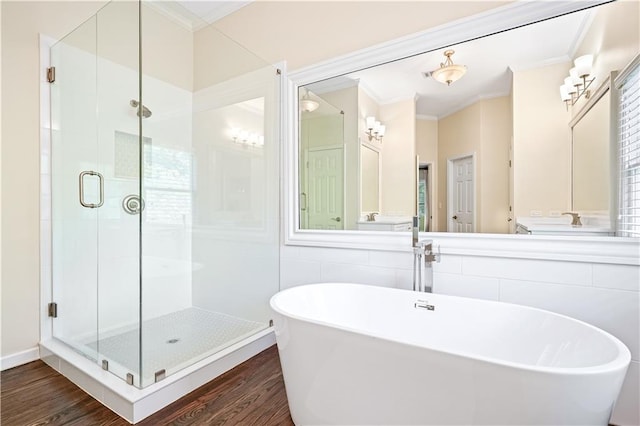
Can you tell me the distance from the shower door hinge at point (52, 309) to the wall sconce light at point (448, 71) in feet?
9.52

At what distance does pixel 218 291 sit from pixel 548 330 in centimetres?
208

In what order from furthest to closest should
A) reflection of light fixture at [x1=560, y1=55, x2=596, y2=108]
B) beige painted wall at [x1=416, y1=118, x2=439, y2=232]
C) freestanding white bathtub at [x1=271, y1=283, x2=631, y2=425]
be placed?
beige painted wall at [x1=416, y1=118, x2=439, y2=232], reflection of light fixture at [x1=560, y1=55, x2=596, y2=108], freestanding white bathtub at [x1=271, y1=283, x2=631, y2=425]

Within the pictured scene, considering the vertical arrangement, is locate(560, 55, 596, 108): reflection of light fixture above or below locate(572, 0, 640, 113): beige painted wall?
below

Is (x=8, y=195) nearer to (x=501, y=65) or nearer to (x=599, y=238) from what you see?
(x=501, y=65)

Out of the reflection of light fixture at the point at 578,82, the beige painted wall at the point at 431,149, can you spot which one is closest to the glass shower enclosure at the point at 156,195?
the beige painted wall at the point at 431,149

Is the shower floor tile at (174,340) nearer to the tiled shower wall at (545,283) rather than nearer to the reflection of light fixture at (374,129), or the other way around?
the tiled shower wall at (545,283)

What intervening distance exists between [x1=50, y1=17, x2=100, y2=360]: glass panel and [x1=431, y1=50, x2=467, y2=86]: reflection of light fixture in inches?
89.5

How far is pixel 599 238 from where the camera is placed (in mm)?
1410

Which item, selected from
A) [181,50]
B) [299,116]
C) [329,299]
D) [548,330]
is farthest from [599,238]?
[181,50]

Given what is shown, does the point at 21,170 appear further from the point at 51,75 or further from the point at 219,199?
the point at 219,199

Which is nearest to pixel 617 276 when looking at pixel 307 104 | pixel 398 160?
pixel 398 160

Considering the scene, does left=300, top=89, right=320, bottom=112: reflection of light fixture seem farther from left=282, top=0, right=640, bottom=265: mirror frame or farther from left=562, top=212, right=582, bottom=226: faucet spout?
left=562, top=212, right=582, bottom=226: faucet spout

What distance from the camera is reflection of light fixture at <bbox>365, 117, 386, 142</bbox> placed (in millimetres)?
2055

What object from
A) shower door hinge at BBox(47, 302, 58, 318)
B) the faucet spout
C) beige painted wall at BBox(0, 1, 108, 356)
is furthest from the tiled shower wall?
beige painted wall at BBox(0, 1, 108, 356)
